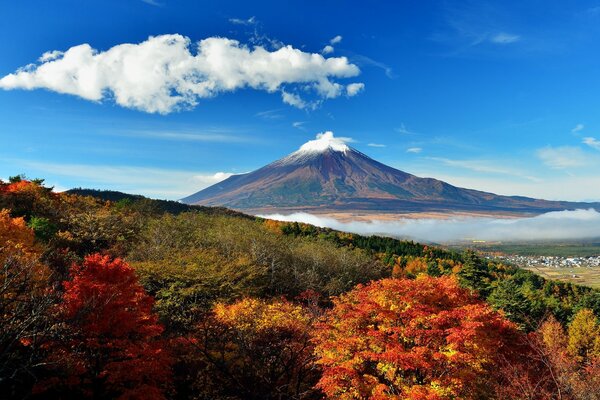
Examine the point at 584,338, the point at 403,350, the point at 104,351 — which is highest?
Answer: the point at 403,350

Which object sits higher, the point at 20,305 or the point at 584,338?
the point at 20,305

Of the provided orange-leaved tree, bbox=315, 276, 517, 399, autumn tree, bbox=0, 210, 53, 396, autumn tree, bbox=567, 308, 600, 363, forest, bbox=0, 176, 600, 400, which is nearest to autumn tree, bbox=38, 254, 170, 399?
forest, bbox=0, 176, 600, 400

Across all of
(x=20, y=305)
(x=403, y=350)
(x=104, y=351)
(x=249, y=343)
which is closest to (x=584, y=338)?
(x=403, y=350)

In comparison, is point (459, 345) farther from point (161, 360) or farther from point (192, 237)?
point (192, 237)

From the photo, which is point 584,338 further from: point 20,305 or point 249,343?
point 20,305


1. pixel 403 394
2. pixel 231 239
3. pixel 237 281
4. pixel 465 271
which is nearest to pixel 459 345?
pixel 403 394

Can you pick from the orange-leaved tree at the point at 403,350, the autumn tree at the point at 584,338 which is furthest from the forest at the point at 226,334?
the autumn tree at the point at 584,338
